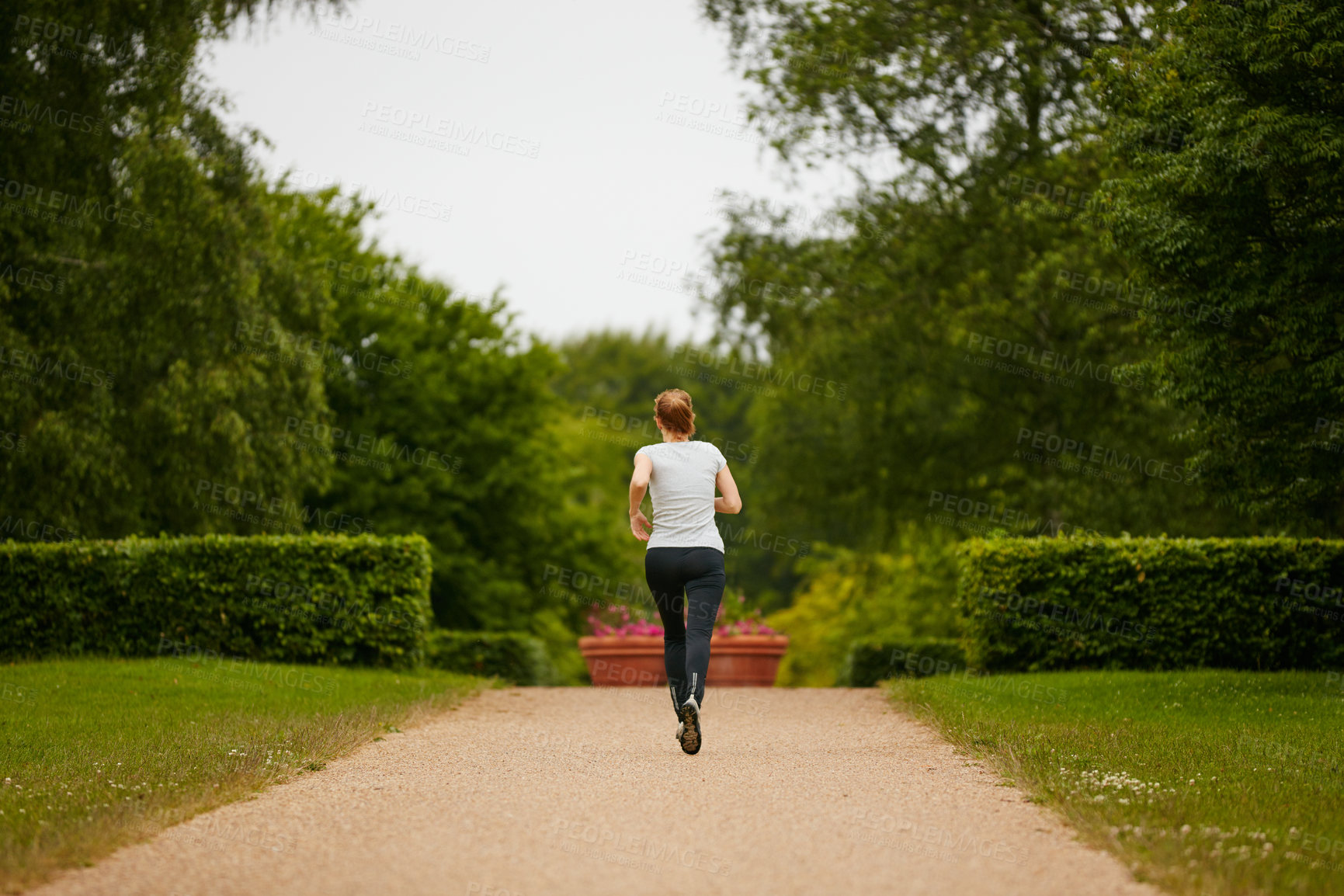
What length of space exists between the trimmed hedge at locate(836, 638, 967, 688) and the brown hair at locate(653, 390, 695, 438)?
28.6 feet

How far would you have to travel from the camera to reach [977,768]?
6559 millimetres

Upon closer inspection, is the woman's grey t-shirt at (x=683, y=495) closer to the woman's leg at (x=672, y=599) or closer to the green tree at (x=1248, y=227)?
the woman's leg at (x=672, y=599)

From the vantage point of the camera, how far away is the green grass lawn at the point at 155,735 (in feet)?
16.4

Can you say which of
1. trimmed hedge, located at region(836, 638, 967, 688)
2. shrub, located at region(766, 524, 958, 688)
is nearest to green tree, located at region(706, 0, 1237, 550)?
shrub, located at region(766, 524, 958, 688)

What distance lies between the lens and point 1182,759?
6875mm

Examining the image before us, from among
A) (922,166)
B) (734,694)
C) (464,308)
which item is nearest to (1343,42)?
(734,694)

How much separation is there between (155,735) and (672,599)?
388cm

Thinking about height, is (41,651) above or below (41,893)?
below

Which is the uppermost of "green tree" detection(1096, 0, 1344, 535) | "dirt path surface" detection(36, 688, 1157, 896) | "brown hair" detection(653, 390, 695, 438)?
"green tree" detection(1096, 0, 1344, 535)

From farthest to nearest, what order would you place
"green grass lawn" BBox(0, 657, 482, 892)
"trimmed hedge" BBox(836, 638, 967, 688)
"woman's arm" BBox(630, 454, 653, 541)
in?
"trimmed hedge" BBox(836, 638, 967, 688)
"woman's arm" BBox(630, 454, 653, 541)
"green grass lawn" BBox(0, 657, 482, 892)

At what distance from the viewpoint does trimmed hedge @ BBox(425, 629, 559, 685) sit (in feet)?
50.1

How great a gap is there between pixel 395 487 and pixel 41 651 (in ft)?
44.0

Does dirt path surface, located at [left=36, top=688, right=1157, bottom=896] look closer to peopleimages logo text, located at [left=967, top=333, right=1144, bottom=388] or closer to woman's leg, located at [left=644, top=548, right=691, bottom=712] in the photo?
woman's leg, located at [left=644, top=548, right=691, bottom=712]

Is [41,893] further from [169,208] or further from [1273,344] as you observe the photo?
[169,208]
